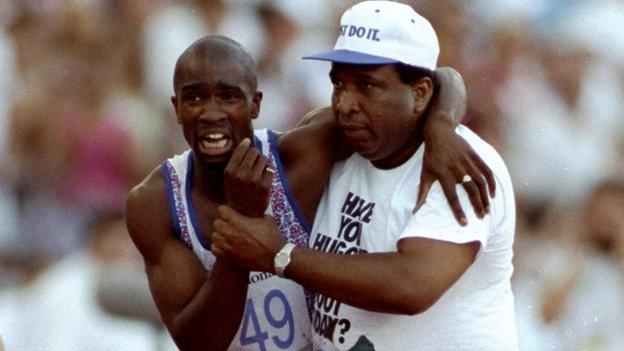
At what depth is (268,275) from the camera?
4.64 meters

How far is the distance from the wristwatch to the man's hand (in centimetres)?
1

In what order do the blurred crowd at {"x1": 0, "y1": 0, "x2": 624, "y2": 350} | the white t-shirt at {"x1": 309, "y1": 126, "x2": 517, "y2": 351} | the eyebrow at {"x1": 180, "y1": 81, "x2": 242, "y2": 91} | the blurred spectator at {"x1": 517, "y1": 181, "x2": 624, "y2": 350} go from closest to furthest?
the white t-shirt at {"x1": 309, "y1": 126, "x2": 517, "y2": 351} → the eyebrow at {"x1": 180, "y1": 81, "x2": 242, "y2": 91} → the blurred crowd at {"x1": 0, "y1": 0, "x2": 624, "y2": 350} → the blurred spectator at {"x1": 517, "y1": 181, "x2": 624, "y2": 350}

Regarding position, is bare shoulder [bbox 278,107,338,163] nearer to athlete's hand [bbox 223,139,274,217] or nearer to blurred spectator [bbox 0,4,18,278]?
athlete's hand [bbox 223,139,274,217]

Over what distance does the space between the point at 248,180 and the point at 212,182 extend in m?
0.50

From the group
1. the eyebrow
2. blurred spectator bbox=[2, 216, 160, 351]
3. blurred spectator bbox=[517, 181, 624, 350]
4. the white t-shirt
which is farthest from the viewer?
blurred spectator bbox=[517, 181, 624, 350]

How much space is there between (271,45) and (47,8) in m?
1.07

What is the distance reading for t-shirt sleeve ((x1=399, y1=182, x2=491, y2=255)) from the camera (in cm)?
414

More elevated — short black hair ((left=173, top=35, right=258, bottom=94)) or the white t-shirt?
short black hair ((left=173, top=35, right=258, bottom=94))

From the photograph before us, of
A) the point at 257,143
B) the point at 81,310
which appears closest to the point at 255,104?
the point at 257,143

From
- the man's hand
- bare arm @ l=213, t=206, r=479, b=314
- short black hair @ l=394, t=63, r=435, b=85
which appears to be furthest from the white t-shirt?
the man's hand

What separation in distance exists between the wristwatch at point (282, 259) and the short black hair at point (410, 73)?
0.56 meters

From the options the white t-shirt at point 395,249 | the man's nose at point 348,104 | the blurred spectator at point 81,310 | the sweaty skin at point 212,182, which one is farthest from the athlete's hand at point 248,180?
the blurred spectator at point 81,310

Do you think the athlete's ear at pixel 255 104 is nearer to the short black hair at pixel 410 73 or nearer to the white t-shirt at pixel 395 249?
the white t-shirt at pixel 395 249

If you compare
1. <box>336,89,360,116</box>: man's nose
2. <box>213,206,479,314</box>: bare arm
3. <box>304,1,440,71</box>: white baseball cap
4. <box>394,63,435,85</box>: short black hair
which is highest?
<box>304,1,440,71</box>: white baseball cap
